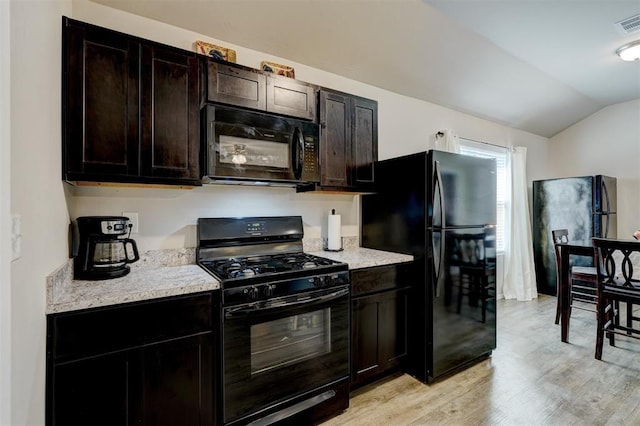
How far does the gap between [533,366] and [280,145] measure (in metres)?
2.67

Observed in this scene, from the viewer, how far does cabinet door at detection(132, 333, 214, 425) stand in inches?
57.7

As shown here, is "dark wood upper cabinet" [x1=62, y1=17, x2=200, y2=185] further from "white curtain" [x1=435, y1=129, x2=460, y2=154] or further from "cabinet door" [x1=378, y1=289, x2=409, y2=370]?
"white curtain" [x1=435, y1=129, x2=460, y2=154]

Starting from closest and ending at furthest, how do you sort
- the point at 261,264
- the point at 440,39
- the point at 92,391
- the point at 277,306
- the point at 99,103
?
the point at 92,391, the point at 99,103, the point at 277,306, the point at 261,264, the point at 440,39

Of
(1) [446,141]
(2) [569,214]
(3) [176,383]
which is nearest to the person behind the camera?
(3) [176,383]

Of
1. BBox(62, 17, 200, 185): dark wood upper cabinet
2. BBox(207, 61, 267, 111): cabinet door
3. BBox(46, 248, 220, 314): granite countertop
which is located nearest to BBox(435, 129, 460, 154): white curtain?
BBox(207, 61, 267, 111): cabinet door

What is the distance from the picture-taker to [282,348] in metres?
1.83

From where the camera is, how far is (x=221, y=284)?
164cm

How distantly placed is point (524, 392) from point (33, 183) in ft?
9.96

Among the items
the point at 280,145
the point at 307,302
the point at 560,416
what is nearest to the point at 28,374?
the point at 307,302

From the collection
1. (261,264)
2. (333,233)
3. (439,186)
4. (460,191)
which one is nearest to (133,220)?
(261,264)

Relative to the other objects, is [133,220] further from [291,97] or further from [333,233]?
[333,233]

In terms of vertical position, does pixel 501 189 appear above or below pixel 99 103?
below

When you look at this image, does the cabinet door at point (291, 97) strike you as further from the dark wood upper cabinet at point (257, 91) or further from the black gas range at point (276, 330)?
the black gas range at point (276, 330)

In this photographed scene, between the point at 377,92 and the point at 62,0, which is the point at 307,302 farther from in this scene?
the point at 377,92
